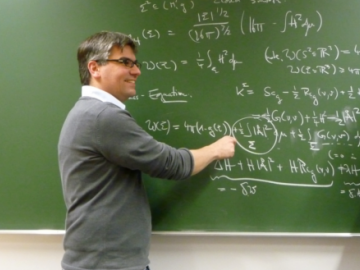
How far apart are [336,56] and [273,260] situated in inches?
45.6

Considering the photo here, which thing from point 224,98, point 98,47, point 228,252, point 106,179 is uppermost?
point 98,47

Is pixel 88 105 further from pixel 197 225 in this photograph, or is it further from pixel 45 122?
pixel 197 225

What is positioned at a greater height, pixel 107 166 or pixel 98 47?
pixel 98 47

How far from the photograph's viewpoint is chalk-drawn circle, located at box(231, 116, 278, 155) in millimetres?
1738

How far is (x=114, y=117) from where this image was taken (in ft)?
4.37

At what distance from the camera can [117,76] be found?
1474 millimetres

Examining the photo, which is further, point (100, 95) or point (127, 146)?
point (100, 95)

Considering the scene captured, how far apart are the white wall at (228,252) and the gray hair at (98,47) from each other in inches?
39.7

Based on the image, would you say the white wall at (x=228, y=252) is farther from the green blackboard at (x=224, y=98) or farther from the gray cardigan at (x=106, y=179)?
the gray cardigan at (x=106, y=179)

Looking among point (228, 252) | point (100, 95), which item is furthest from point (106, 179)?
point (228, 252)

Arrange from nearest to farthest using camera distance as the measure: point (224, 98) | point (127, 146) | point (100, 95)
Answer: point (127, 146), point (100, 95), point (224, 98)

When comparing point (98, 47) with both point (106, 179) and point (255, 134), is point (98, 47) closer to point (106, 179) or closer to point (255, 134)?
point (106, 179)

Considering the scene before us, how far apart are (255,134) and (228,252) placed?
69cm

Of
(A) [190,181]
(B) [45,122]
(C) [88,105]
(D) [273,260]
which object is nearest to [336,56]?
(A) [190,181]
